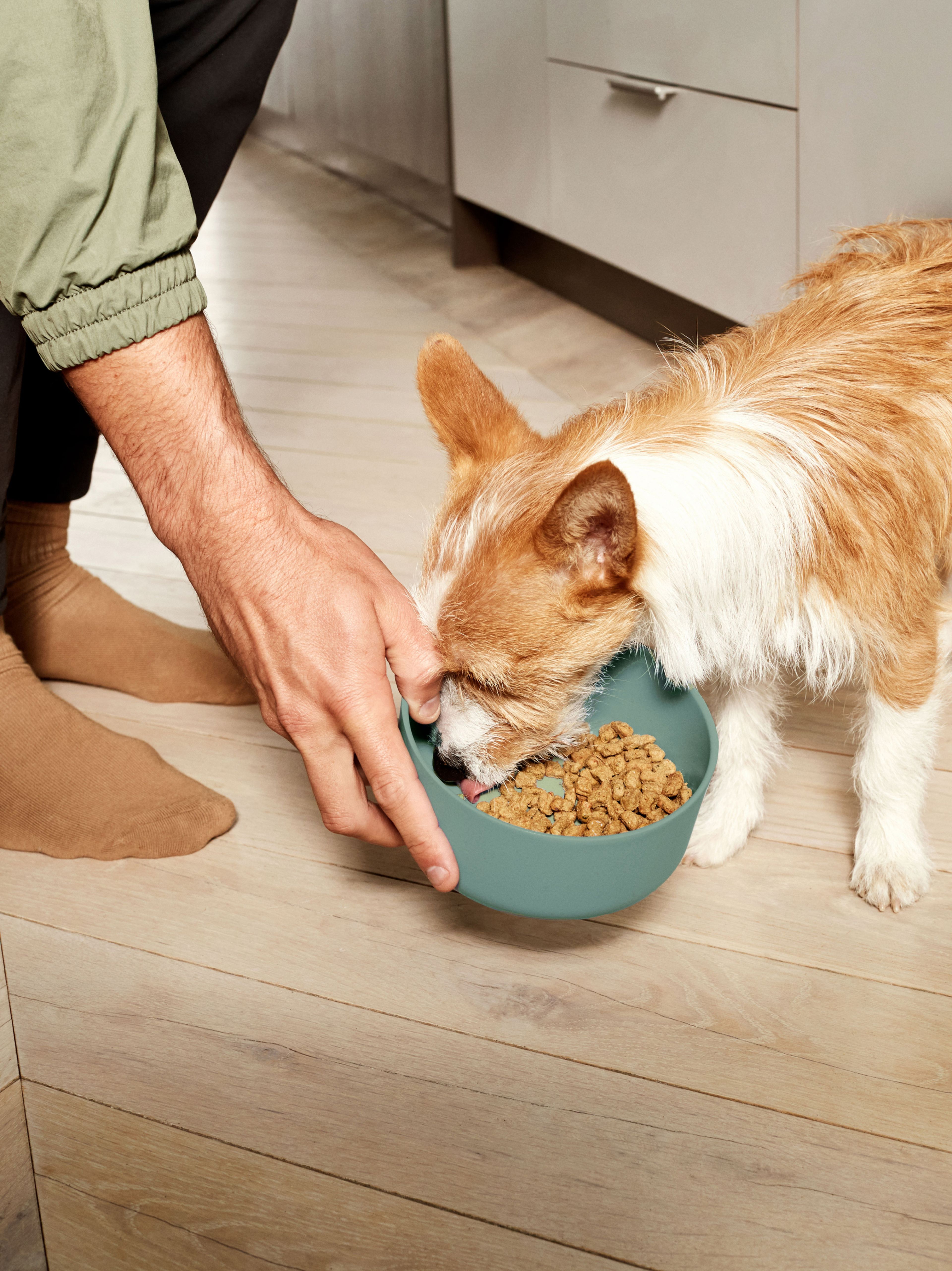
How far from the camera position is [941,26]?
1.80m

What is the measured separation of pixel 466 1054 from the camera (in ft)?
3.90

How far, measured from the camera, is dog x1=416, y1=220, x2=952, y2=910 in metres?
1.17

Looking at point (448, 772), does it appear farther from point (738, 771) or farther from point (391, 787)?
point (738, 771)

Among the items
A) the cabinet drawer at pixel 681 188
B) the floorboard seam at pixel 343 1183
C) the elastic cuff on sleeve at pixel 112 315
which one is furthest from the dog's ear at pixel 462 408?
the cabinet drawer at pixel 681 188

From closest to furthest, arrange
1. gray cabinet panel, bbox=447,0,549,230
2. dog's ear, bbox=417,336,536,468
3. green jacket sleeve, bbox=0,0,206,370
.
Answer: green jacket sleeve, bbox=0,0,206,370 < dog's ear, bbox=417,336,536,468 < gray cabinet panel, bbox=447,0,549,230

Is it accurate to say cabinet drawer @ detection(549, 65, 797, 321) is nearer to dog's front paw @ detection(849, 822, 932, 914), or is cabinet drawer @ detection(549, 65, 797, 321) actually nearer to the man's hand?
dog's front paw @ detection(849, 822, 932, 914)

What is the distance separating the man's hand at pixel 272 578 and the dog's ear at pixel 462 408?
0.91ft

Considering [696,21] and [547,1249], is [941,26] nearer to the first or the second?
[696,21]

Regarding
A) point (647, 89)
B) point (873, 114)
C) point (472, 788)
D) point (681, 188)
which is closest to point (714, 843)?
point (472, 788)

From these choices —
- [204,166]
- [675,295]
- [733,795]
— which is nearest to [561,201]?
[675,295]

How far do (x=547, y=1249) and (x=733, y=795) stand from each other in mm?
651

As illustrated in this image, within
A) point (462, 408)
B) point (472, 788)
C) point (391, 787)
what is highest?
point (462, 408)

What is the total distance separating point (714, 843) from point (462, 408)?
2.11 ft

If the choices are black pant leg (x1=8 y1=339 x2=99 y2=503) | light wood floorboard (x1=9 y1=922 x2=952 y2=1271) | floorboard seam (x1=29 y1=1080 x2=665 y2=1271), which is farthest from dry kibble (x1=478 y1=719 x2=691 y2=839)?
black pant leg (x1=8 y1=339 x2=99 y2=503)
